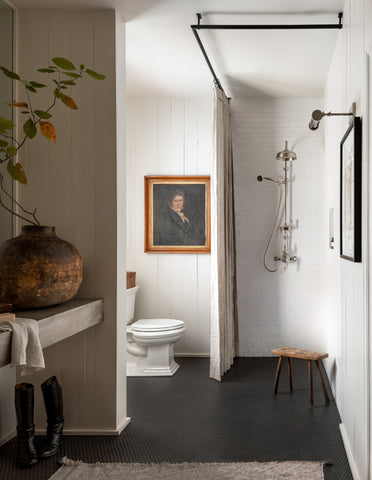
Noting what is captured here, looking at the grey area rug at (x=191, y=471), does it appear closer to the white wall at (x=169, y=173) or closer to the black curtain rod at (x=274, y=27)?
the white wall at (x=169, y=173)

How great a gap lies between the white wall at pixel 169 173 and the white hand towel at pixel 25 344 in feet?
9.42

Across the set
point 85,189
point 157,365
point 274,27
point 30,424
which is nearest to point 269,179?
point 274,27

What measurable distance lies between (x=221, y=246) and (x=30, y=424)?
2148 mm

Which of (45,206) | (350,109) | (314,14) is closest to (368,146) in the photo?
(350,109)

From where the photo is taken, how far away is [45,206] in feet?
9.68

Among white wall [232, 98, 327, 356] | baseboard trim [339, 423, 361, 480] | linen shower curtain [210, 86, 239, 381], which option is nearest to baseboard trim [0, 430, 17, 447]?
linen shower curtain [210, 86, 239, 381]

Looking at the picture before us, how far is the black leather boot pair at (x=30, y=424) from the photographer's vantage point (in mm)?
2541

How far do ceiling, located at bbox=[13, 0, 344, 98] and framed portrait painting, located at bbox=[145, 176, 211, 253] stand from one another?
897 millimetres

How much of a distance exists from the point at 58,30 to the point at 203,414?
2.64 metres

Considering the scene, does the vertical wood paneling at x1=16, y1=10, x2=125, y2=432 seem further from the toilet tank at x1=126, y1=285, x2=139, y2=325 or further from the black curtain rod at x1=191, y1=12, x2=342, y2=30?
the toilet tank at x1=126, y1=285, x2=139, y2=325

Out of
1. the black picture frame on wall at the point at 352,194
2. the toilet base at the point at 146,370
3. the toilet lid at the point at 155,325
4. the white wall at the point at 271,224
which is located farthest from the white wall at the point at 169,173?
the black picture frame on wall at the point at 352,194

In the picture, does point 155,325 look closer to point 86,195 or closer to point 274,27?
point 86,195

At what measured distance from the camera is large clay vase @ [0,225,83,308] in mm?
2309

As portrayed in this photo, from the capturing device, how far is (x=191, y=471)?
7.95 feet
